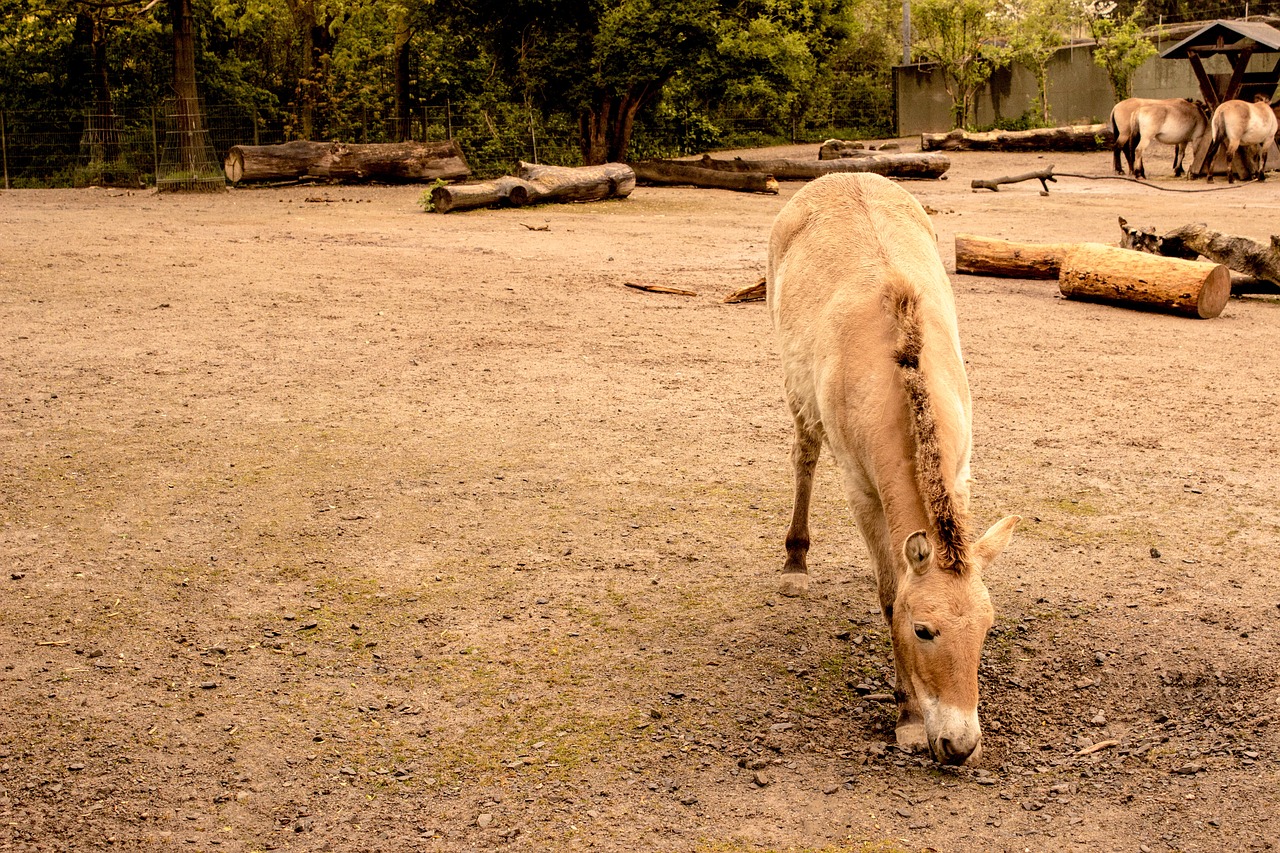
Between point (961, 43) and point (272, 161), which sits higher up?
point (961, 43)

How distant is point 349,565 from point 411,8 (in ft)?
65.5

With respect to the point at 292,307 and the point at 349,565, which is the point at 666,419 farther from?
the point at 292,307

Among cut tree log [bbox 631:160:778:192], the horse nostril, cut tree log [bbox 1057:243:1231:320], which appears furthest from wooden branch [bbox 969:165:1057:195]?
the horse nostril


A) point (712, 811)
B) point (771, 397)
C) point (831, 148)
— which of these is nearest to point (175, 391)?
point (771, 397)

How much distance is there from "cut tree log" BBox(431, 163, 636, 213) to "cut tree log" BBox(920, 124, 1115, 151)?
14.0 meters

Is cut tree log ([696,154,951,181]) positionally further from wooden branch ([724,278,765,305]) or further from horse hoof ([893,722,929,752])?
horse hoof ([893,722,929,752])

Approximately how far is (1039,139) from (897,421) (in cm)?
3035

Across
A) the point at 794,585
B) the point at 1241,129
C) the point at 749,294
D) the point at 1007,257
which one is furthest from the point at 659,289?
the point at 1241,129

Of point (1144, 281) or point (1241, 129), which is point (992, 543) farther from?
point (1241, 129)

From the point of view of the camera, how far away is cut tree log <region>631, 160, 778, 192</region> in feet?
77.5

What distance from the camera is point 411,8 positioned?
75.8 feet

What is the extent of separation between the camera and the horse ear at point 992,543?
366cm

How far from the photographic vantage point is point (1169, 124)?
81.4 feet

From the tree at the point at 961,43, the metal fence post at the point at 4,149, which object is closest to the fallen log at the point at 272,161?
the metal fence post at the point at 4,149
